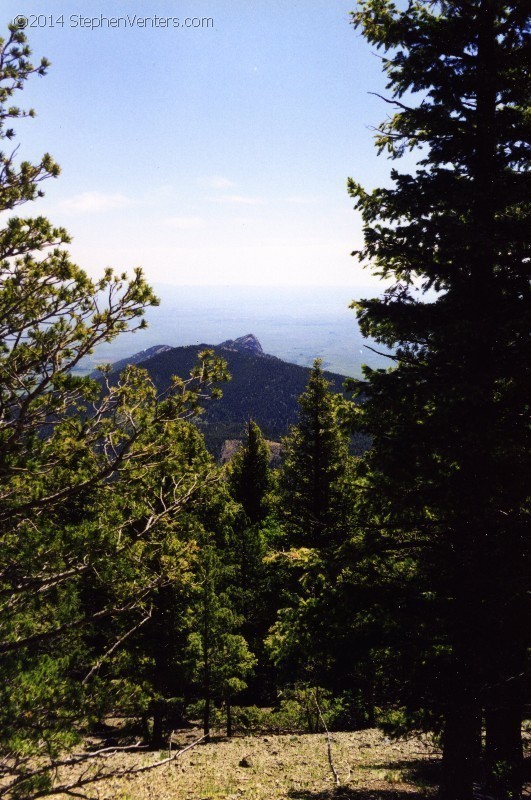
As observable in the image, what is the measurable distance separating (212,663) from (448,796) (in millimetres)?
11433

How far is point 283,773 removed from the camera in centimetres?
1219

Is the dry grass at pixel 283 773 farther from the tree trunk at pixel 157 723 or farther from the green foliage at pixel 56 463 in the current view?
the green foliage at pixel 56 463

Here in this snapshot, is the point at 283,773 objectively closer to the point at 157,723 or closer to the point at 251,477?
the point at 157,723

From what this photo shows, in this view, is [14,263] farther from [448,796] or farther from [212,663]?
[212,663]

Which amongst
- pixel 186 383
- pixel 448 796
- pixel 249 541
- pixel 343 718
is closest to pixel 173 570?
pixel 186 383

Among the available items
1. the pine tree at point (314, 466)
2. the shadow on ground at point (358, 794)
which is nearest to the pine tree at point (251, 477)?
the pine tree at point (314, 466)

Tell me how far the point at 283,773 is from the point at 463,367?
11.9m

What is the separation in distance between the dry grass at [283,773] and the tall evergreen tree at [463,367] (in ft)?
12.4

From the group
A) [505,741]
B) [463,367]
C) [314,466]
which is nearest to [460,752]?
[505,741]

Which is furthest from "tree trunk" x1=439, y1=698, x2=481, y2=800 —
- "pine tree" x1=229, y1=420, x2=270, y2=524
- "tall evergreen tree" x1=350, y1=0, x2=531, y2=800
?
"pine tree" x1=229, y1=420, x2=270, y2=524

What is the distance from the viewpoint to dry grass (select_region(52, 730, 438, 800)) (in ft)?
33.5

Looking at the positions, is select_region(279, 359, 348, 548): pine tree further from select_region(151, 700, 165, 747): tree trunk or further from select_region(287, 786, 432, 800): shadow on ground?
select_region(287, 786, 432, 800): shadow on ground

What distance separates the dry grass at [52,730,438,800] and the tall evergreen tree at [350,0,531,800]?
12.4ft

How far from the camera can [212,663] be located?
55.4 feet
